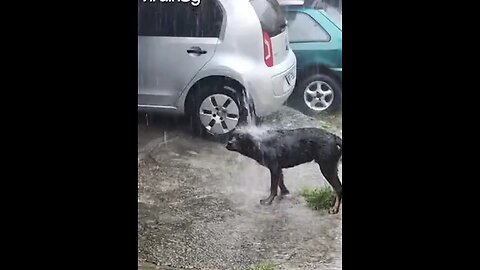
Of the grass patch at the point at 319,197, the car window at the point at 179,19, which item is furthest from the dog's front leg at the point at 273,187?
the car window at the point at 179,19

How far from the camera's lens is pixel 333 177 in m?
3.67

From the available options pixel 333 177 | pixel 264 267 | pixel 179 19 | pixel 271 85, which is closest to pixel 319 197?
pixel 333 177

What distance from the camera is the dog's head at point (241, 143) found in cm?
374

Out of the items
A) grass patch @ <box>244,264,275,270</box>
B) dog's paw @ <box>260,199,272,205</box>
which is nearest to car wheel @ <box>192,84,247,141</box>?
dog's paw @ <box>260,199,272,205</box>

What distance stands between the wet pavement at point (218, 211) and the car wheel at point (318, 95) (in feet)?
0.20

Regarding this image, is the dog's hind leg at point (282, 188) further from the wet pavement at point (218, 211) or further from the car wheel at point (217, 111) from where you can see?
the car wheel at point (217, 111)

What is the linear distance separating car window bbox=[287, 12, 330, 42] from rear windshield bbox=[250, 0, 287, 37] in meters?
0.05

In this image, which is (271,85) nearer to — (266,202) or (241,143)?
(241,143)
